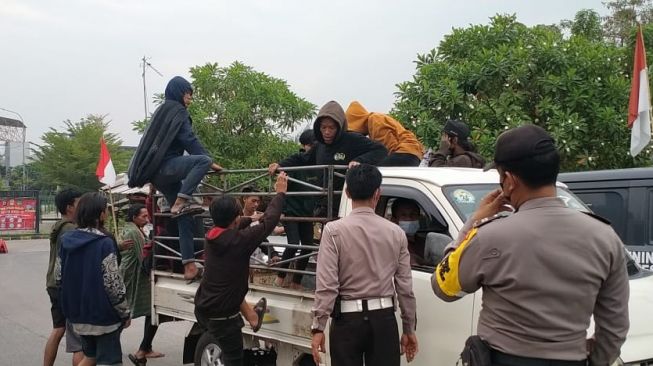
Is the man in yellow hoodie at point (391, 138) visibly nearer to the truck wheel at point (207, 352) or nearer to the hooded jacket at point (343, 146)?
the hooded jacket at point (343, 146)

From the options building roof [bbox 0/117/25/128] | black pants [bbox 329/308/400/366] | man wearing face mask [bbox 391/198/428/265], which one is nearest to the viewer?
black pants [bbox 329/308/400/366]

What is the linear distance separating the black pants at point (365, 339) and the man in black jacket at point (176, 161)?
2.29 metres

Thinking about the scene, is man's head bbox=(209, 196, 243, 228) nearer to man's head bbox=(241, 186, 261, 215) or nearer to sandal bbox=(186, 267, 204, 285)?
sandal bbox=(186, 267, 204, 285)

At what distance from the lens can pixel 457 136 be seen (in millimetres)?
5500

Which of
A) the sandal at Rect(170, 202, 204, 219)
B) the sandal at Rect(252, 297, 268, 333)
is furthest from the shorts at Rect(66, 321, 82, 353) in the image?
the sandal at Rect(252, 297, 268, 333)

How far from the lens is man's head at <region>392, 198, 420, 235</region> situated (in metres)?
4.32

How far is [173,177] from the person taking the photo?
18.9 feet

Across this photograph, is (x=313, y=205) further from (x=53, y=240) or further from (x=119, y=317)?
(x=53, y=240)

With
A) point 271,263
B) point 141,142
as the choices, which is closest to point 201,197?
point 141,142

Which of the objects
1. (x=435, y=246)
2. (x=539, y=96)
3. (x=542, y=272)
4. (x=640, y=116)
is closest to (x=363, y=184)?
(x=435, y=246)

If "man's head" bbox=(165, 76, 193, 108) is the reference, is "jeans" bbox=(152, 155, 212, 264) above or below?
below

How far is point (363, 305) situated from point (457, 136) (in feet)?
7.68

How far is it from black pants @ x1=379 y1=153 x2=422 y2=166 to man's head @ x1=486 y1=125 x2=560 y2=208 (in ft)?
9.18

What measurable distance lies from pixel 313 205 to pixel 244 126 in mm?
9671
